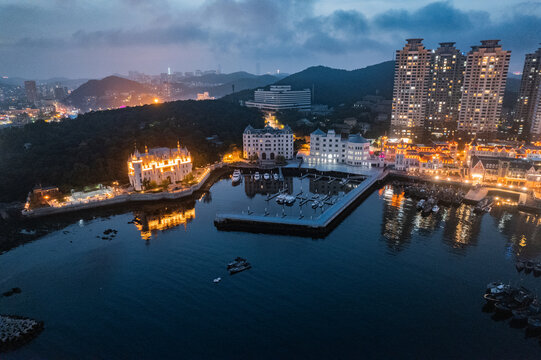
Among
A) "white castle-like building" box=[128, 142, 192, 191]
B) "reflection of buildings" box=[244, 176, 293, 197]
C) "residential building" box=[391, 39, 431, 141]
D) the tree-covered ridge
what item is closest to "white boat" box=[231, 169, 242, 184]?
"reflection of buildings" box=[244, 176, 293, 197]

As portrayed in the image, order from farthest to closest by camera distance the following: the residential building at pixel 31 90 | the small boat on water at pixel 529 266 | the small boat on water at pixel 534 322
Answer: the residential building at pixel 31 90 → the small boat on water at pixel 529 266 → the small boat on water at pixel 534 322

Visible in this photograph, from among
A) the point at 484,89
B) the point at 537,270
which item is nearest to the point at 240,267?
the point at 537,270

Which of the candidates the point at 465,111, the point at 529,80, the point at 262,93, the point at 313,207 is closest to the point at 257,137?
the point at 313,207

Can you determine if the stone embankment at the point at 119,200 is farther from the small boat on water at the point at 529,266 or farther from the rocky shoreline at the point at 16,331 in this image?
the small boat on water at the point at 529,266

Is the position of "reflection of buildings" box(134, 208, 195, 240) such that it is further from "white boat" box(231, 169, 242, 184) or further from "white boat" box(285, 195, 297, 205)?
"white boat" box(231, 169, 242, 184)

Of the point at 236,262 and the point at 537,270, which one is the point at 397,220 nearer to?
the point at 537,270

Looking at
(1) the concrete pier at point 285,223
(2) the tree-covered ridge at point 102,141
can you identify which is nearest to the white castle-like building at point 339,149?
(2) the tree-covered ridge at point 102,141
